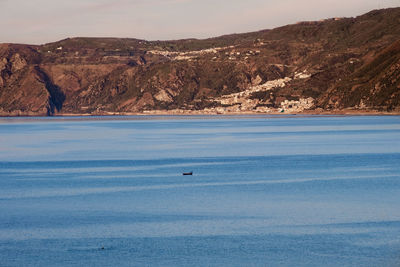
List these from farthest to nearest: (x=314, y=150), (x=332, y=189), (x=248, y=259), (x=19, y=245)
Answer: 1. (x=314, y=150)
2. (x=332, y=189)
3. (x=19, y=245)
4. (x=248, y=259)

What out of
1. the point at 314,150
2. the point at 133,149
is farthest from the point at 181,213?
the point at 133,149

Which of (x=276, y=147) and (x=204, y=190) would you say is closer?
(x=204, y=190)

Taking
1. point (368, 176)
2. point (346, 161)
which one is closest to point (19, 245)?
point (368, 176)

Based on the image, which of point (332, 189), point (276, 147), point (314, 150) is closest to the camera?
point (332, 189)

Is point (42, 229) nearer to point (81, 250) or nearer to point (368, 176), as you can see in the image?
point (81, 250)

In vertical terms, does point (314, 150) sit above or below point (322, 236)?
below

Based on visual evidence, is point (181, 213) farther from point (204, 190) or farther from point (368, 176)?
point (368, 176)
